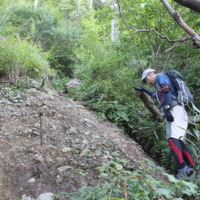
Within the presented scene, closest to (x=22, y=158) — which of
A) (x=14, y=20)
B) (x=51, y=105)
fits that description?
(x=51, y=105)

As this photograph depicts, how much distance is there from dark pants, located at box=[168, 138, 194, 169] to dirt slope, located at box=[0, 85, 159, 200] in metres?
0.64

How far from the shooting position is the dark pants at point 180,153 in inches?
121

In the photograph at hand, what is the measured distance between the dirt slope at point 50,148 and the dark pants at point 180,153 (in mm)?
638

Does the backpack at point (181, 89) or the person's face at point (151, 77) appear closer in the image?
the backpack at point (181, 89)

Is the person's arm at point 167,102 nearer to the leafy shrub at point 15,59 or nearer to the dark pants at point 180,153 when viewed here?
the dark pants at point 180,153

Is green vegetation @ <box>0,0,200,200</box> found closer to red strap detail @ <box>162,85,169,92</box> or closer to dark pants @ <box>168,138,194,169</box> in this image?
dark pants @ <box>168,138,194,169</box>

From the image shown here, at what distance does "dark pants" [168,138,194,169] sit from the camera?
3067mm

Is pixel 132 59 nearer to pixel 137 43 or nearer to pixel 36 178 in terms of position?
pixel 137 43

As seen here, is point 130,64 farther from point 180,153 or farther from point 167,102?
point 180,153

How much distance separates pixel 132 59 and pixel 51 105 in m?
3.63

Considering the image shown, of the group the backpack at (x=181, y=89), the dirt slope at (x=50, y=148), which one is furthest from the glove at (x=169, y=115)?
the dirt slope at (x=50, y=148)

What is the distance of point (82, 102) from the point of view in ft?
21.3

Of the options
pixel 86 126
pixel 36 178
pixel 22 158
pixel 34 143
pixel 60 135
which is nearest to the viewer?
pixel 36 178

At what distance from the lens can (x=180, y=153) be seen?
10.1 ft
